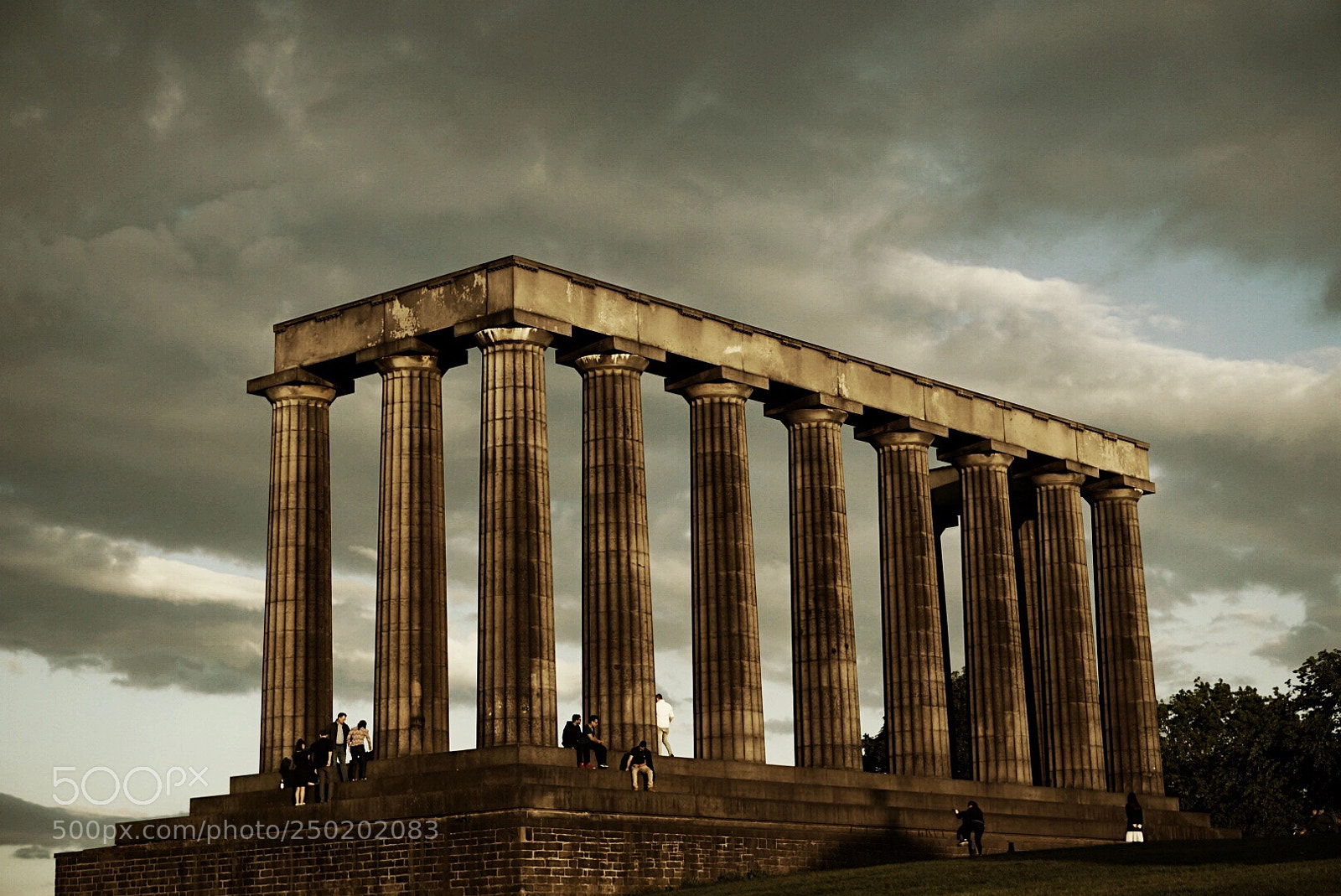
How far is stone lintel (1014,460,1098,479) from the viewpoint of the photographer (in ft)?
258

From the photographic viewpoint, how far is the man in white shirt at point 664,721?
58938 millimetres

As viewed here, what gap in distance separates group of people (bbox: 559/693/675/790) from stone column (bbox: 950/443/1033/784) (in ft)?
64.1

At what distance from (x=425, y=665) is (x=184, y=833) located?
832 centimetres

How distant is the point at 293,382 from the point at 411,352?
5.38 meters

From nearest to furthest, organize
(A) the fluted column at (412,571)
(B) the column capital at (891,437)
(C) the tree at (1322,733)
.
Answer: (A) the fluted column at (412,571) < (B) the column capital at (891,437) < (C) the tree at (1322,733)

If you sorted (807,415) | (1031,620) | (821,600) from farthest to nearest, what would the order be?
(1031,620) → (807,415) → (821,600)

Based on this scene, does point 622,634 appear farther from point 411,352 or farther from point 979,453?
point 979,453

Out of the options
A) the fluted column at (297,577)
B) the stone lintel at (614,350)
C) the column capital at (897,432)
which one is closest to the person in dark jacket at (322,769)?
the fluted column at (297,577)

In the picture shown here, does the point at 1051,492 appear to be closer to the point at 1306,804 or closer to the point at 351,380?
the point at 351,380

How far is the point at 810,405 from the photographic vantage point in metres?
68.2

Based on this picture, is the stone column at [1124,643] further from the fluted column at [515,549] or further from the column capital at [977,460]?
the fluted column at [515,549]

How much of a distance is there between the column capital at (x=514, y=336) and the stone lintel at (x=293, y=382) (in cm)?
780

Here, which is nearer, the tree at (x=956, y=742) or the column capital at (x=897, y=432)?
the column capital at (x=897, y=432)

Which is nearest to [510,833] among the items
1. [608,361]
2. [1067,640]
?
[608,361]
